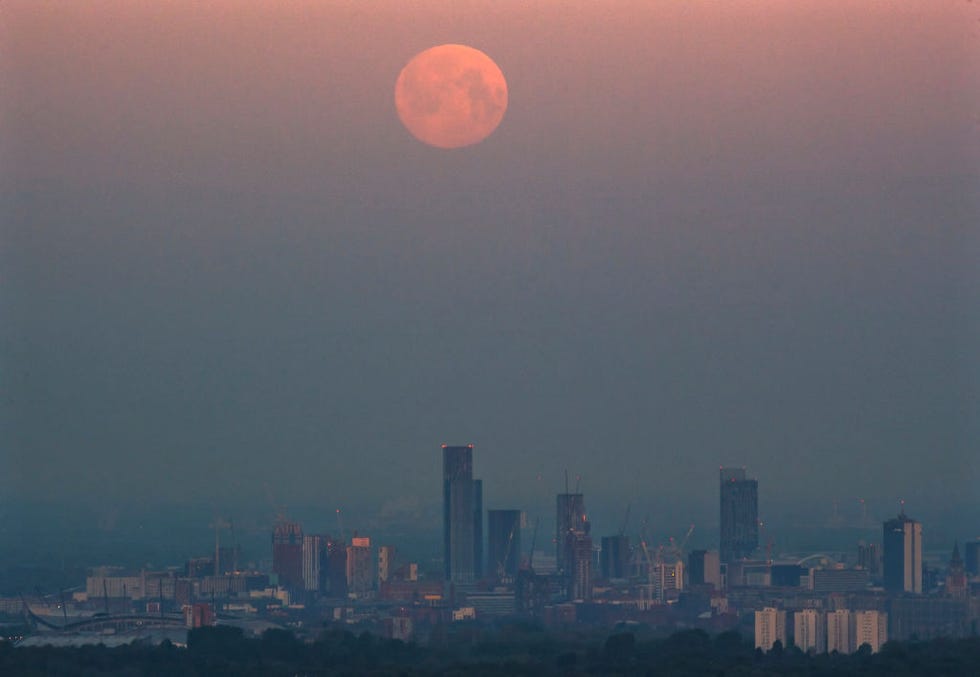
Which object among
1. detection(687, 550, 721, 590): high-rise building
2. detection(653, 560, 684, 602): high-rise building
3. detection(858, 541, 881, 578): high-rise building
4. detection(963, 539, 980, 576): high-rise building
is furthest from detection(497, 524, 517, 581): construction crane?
detection(963, 539, 980, 576): high-rise building

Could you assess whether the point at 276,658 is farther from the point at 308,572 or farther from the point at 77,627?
the point at 308,572

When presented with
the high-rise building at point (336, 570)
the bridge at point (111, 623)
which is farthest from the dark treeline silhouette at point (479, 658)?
the high-rise building at point (336, 570)

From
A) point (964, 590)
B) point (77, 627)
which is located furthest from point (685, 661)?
point (964, 590)

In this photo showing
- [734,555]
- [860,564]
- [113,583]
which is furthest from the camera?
[734,555]

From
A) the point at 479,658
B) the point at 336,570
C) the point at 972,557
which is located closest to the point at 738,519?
the point at 972,557

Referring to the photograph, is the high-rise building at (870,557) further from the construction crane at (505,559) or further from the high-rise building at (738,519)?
the construction crane at (505,559)

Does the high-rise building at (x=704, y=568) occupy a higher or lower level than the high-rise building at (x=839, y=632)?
lower
